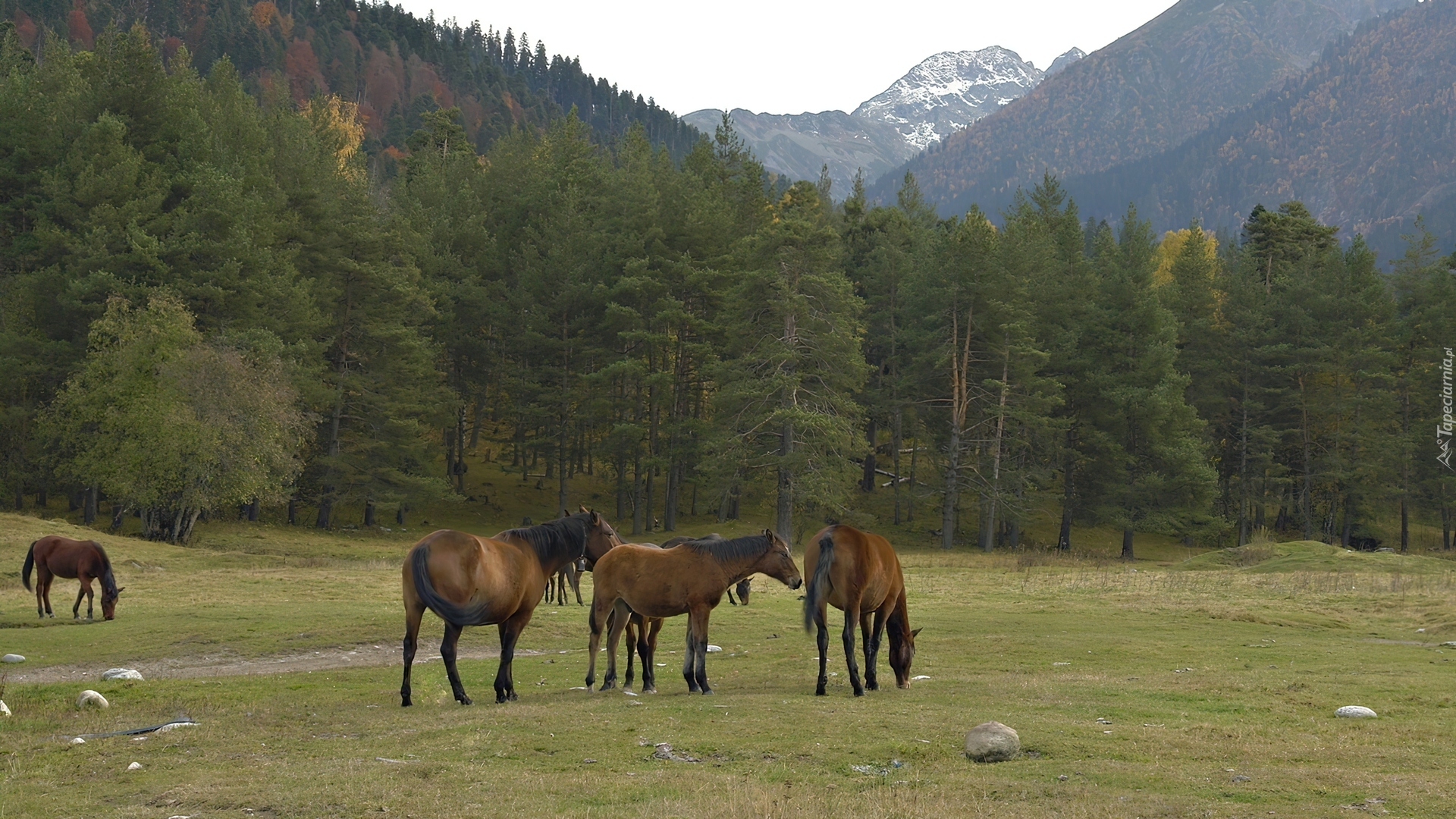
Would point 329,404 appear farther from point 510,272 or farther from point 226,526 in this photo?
point 510,272

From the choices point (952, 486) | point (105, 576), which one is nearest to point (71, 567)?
point (105, 576)

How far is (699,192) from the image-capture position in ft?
211

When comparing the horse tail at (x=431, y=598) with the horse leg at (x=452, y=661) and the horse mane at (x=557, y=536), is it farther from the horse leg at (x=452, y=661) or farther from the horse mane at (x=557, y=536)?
the horse mane at (x=557, y=536)

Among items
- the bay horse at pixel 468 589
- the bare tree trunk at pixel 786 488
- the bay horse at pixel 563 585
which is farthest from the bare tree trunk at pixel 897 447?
the bay horse at pixel 468 589

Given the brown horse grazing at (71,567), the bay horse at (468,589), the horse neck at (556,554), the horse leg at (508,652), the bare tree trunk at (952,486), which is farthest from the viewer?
the bare tree trunk at (952,486)

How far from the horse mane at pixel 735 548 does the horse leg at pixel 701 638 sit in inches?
29.0

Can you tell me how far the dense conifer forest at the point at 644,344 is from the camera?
46.5 meters

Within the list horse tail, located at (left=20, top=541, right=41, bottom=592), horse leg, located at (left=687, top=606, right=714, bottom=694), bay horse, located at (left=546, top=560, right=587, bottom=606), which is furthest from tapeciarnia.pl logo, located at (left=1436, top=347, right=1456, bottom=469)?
horse tail, located at (left=20, top=541, right=41, bottom=592)

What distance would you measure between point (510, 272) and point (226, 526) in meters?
26.4

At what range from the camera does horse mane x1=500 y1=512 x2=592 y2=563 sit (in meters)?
14.5

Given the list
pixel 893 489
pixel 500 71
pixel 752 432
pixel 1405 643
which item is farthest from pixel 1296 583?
pixel 500 71

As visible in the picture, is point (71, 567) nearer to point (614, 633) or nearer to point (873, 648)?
point (614, 633)

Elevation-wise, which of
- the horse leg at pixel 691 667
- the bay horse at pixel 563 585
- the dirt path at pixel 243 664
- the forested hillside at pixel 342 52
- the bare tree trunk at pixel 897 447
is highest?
the forested hillside at pixel 342 52

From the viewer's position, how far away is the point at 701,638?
1366cm
